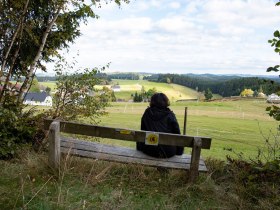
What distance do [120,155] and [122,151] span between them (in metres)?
0.21

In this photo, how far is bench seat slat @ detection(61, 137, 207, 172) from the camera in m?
4.07

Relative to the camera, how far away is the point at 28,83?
7672 mm

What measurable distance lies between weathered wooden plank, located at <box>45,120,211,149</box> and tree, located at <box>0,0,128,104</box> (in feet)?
12.7

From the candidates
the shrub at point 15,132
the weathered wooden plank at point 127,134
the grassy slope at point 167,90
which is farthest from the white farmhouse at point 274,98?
the grassy slope at point 167,90

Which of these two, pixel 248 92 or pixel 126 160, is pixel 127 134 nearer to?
pixel 126 160

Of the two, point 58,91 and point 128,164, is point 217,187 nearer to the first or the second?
point 128,164

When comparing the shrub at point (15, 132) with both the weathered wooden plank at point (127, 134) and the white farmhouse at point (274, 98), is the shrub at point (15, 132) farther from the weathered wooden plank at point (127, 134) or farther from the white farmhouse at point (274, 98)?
the white farmhouse at point (274, 98)

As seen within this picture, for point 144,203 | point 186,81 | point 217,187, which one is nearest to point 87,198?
point 144,203

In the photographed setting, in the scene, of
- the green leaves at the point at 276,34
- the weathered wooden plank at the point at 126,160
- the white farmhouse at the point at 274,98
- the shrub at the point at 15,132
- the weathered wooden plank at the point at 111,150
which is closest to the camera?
the green leaves at the point at 276,34

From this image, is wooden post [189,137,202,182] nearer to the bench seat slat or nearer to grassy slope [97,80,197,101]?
the bench seat slat

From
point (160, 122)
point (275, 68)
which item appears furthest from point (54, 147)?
point (275, 68)

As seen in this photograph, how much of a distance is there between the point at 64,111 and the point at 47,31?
2.41 metres

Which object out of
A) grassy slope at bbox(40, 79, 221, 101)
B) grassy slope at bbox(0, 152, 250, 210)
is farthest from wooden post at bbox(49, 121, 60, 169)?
grassy slope at bbox(40, 79, 221, 101)

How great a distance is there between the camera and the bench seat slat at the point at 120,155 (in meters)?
4.07
